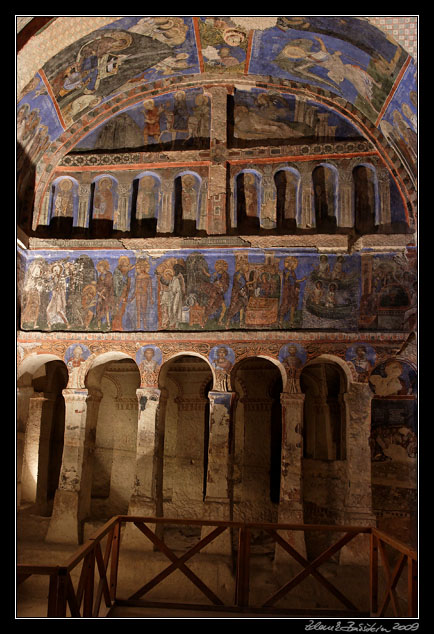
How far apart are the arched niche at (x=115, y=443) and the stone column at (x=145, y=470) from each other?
9.27ft

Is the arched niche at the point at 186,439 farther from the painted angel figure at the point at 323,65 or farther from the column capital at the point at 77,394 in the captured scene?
the painted angel figure at the point at 323,65

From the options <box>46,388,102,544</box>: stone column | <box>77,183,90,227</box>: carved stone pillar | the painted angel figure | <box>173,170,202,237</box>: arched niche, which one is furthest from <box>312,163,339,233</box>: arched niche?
<box>46,388,102,544</box>: stone column

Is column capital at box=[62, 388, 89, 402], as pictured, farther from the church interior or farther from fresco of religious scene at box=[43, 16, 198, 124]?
fresco of religious scene at box=[43, 16, 198, 124]

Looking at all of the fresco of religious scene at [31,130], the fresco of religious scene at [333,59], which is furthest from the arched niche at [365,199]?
the fresco of religious scene at [31,130]

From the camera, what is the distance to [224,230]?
1156cm

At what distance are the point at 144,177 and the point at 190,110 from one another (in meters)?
1.72

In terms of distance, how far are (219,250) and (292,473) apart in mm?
4410

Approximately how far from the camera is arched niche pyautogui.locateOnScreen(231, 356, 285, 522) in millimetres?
13383

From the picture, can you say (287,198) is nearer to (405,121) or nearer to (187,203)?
(187,203)

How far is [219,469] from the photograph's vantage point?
35.0 ft

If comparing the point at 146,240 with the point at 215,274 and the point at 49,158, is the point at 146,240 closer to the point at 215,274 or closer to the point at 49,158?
the point at 215,274

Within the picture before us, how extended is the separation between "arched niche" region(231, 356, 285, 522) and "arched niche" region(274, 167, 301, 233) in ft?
11.1

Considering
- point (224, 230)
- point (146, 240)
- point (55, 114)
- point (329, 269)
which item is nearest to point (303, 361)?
point (329, 269)

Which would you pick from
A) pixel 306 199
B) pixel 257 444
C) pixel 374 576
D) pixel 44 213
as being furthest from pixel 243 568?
pixel 44 213
